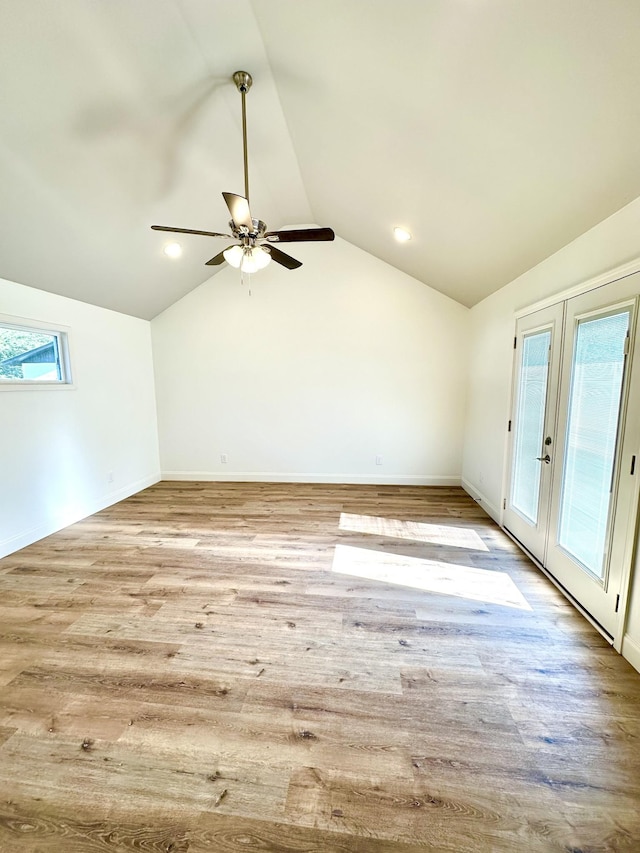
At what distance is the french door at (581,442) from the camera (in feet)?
6.36

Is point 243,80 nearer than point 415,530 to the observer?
Yes

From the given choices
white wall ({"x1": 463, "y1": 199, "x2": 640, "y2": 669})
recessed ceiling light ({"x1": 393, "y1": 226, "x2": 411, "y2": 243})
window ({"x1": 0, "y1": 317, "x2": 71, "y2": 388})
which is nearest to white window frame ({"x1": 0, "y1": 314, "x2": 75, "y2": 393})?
window ({"x1": 0, "y1": 317, "x2": 71, "y2": 388})

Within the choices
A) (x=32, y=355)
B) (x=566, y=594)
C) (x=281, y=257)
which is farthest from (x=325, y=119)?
(x=566, y=594)

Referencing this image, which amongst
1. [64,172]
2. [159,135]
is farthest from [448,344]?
[64,172]

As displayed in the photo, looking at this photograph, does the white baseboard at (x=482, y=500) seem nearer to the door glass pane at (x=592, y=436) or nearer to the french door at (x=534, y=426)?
the french door at (x=534, y=426)

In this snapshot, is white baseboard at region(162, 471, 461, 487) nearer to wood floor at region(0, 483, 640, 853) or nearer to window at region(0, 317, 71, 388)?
wood floor at region(0, 483, 640, 853)

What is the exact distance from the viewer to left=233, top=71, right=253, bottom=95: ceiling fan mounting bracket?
224cm

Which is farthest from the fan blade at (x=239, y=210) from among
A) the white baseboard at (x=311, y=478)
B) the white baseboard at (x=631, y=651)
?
the white baseboard at (x=311, y=478)

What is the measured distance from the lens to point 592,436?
2.19 meters

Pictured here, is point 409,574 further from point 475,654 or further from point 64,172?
point 64,172

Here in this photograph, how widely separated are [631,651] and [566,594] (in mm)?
583

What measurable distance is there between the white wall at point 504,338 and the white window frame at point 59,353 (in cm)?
450

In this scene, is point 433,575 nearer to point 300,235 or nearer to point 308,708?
point 308,708

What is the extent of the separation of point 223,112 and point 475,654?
12.8 feet
